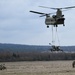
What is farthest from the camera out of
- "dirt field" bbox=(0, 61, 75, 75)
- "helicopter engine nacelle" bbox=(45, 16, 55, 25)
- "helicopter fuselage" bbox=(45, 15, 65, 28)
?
"helicopter engine nacelle" bbox=(45, 16, 55, 25)

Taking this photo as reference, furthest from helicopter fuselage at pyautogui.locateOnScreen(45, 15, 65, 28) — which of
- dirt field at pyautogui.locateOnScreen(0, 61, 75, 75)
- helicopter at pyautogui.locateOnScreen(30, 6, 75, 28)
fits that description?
dirt field at pyautogui.locateOnScreen(0, 61, 75, 75)

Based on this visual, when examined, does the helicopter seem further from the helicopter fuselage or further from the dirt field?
the dirt field

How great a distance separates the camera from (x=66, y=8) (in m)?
56.2

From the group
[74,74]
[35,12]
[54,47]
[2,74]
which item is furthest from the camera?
[54,47]

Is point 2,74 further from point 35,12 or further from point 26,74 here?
point 35,12

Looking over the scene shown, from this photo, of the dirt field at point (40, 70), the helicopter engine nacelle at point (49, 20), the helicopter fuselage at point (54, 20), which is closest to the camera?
the dirt field at point (40, 70)

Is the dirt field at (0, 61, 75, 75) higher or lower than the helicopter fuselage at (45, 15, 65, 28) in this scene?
lower

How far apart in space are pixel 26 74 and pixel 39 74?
64.7 inches

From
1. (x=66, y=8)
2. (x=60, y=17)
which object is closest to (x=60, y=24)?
(x=60, y=17)

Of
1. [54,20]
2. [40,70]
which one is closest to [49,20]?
[54,20]

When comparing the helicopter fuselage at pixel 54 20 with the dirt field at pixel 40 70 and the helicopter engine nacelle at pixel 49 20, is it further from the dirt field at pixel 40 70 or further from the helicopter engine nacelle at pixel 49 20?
the dirt field at pixel 40 70


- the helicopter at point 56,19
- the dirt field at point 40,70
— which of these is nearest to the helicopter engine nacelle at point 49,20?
the helicopter at point 56,19

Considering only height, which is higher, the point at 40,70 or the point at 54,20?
the point at 54,20

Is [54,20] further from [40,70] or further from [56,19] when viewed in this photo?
[40,70]
